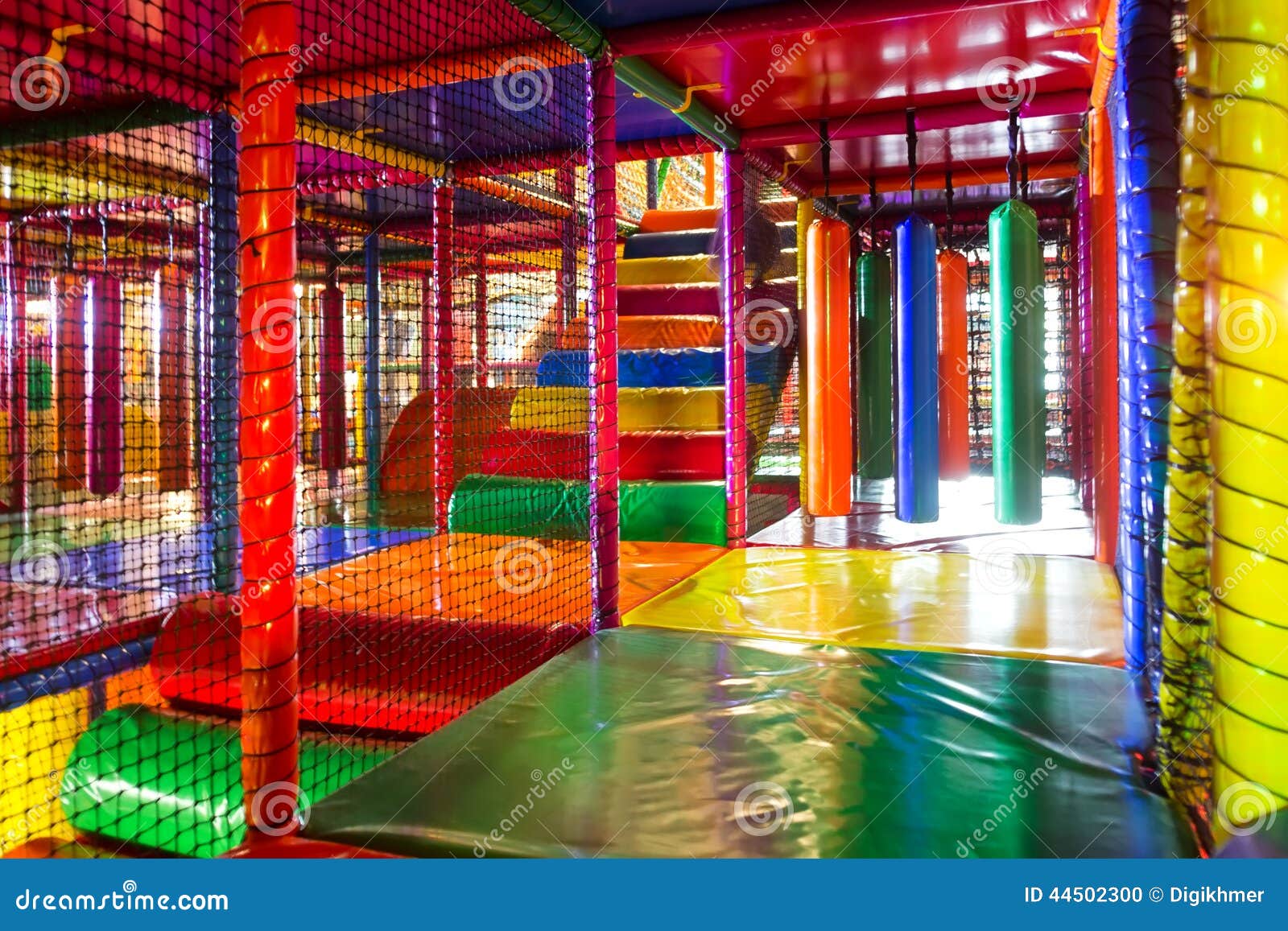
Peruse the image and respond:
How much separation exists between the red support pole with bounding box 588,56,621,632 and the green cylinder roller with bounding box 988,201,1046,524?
1.26 meters

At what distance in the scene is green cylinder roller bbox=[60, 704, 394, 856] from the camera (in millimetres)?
2145

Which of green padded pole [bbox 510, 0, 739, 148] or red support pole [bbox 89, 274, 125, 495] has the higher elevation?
green padded pole [bbox 510, 0, 739, 148]

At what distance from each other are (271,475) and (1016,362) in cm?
243

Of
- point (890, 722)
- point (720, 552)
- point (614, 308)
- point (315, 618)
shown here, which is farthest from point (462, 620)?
point (720, 552)

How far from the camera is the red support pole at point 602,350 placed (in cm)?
282

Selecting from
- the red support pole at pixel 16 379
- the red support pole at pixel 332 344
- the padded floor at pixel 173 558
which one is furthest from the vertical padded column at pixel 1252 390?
the red support pole at pixel 332 344

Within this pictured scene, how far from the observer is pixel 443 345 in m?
4.62

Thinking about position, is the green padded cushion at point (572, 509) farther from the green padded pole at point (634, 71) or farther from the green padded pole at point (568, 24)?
the green padded pole at point (568, 24)

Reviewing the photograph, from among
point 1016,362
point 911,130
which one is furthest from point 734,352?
point 1016,362

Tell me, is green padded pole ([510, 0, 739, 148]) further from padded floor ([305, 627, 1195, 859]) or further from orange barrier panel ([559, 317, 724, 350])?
padded floor ([305, 627, 1195, 859])

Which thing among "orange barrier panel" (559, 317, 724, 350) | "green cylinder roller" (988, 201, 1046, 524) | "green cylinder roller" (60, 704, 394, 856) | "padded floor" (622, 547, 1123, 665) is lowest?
"green cylinder roller" (60, 704, 394, 856)

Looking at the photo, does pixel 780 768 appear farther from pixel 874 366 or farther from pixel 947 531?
pixel 947 531

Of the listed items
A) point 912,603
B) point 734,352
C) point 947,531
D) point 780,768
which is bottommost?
point 780,768

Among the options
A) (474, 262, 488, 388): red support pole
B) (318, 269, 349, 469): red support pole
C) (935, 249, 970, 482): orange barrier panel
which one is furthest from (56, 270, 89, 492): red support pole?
(935, 249, 970, 482): orange barrier panel
